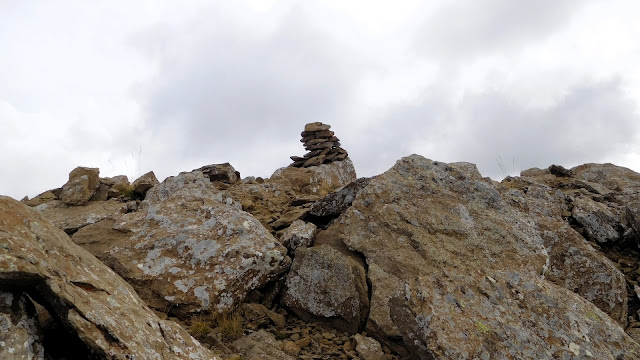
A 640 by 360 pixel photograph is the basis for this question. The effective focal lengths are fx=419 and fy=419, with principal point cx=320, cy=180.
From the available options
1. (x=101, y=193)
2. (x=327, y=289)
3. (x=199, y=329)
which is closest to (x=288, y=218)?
(x=327, y=289)

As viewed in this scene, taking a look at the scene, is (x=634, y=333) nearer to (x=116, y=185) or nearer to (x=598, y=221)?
(x=598, y=221)

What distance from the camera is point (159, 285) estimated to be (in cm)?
770

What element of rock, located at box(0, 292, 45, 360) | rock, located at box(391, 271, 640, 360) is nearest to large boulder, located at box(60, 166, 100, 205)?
rock, located at box(0, 292, 45, 360)

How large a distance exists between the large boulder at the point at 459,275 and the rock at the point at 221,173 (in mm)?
8258

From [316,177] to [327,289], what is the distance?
472 inches

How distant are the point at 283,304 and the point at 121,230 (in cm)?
387

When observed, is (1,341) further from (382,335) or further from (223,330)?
(382,335)

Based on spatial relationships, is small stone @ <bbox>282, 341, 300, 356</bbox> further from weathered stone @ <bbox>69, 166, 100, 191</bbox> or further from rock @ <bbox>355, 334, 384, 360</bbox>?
weathered stone @ <bbox>69, 166, 100, 191</bbox>

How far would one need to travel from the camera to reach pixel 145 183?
13281 mm

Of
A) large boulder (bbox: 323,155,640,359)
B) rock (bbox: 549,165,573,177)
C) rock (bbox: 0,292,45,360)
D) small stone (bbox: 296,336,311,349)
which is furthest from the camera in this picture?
rock (bbox: 549,165,573,177)

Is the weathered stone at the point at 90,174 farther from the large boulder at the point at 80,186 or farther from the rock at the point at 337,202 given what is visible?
the rock at the point at 337,202

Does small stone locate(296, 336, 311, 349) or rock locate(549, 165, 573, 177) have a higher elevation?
rock locate(549, 165, 573, 177)

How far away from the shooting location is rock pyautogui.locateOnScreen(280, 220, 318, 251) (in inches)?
362

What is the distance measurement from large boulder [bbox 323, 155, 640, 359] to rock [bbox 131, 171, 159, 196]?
6655mm
